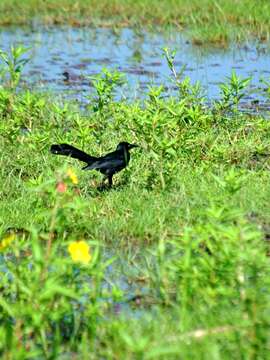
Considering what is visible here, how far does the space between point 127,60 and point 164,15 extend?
222 centimetres

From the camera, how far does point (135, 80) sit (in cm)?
1080

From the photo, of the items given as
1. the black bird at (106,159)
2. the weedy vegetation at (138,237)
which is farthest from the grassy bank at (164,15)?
the black bird at (106,159)

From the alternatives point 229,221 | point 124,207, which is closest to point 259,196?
point 124,207

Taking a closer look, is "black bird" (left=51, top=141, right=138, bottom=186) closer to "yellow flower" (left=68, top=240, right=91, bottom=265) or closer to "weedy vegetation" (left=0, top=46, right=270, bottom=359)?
"weedy vegetation" (left=0, top=46, right=270, bottom=359)

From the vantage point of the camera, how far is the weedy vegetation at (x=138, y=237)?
12.7 feet

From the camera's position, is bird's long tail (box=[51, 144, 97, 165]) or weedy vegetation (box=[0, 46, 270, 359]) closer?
weedy vegetation (box=[0, 46, 270, 359])

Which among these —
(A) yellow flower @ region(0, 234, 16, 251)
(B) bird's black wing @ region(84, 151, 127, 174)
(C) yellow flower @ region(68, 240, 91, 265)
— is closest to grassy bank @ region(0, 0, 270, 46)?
(B) bird's black wing @ region(84, 151, 127, 174)

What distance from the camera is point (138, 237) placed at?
573 centimetres

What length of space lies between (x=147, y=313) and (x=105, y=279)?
0.48 metres

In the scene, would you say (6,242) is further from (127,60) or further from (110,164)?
(127,60)

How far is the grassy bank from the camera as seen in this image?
12969 millimetres

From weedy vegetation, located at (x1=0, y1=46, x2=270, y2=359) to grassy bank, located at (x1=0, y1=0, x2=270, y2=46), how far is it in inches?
169

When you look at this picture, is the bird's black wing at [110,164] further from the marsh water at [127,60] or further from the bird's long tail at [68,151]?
the marsh water at [127,60]

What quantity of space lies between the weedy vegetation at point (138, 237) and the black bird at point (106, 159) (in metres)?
0.14
